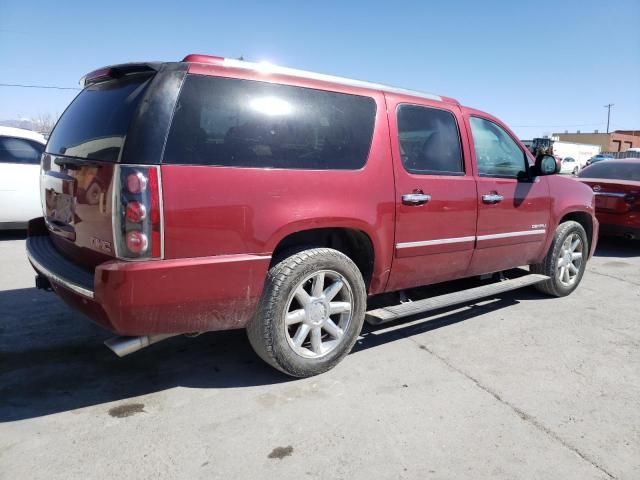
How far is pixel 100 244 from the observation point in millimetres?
2582

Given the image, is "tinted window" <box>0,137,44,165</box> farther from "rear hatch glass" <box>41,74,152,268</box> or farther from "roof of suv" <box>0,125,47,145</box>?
"rear hatch glass" <box>41,74,152,268</box>

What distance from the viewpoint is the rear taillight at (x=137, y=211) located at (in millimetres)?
2389

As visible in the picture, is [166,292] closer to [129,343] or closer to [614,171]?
[129,343]

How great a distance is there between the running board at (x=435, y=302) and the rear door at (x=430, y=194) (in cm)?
16

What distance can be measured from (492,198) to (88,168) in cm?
311

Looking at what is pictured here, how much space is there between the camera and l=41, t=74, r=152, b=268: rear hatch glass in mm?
2523

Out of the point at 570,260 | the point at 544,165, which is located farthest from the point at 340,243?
the point at 570,260

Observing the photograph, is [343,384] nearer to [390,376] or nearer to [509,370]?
[390,376]

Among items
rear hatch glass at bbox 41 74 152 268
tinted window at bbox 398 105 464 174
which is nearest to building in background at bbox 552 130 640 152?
tinted window at bbox 398 105 464 174

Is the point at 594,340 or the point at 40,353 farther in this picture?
the point at 594,340

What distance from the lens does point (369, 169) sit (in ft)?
10.8

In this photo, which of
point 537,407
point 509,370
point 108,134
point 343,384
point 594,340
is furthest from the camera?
point 594,340

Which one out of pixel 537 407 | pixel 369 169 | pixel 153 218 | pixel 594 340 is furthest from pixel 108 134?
pixel 594 340

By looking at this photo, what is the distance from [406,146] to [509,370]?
1.76 metres
